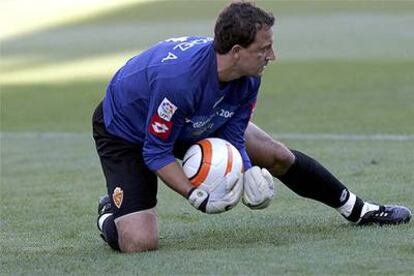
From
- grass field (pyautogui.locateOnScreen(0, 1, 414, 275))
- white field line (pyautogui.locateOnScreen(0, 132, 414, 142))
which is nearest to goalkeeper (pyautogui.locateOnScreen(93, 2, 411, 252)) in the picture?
grass field (pyautogui.locateOnScreen(0, 1, 414, 275))

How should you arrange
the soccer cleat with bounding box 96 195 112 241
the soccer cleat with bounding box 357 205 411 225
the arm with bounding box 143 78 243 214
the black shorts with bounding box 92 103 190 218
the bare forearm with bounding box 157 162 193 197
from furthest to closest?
the soccer cleat with bounding box 96 195 112 241, the soccer cleat with bounding box 357 205 411 225, the black shorts with bounding box 92 103 190 218, the bare forearm with bounding box 157 162 193 197, the arm with bounding box 143 78 243 214

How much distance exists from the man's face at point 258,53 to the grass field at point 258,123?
1.11 metres

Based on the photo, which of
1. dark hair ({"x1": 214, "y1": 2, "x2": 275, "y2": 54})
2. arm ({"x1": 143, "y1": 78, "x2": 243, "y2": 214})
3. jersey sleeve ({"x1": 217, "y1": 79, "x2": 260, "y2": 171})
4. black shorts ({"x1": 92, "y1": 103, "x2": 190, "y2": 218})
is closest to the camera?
dark hair ({"x1": 214, "y1": 2, "x2": 275, "y2": 54})

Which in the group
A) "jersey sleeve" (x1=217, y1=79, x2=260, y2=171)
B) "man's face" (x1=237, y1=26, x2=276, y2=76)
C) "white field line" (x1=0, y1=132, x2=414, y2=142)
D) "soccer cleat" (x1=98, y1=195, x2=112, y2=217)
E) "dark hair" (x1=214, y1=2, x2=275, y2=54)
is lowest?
"white field line" (x1=0, y1=132, x2=414, y2=142)

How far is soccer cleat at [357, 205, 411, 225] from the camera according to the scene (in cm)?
796

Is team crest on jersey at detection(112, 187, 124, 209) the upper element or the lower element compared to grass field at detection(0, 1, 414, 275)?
upper

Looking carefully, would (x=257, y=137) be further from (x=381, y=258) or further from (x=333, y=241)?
(x=381, y=258)

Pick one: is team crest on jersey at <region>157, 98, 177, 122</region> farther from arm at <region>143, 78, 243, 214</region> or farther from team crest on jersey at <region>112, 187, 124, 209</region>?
team crest on jersey at <region>112, 187, 124, 209</region>

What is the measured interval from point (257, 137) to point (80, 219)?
1.92m

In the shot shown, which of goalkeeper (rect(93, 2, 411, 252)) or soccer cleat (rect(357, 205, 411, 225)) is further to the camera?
soccer cleat (rect(357, 205, 411, 225))

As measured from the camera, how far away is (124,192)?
7.73m

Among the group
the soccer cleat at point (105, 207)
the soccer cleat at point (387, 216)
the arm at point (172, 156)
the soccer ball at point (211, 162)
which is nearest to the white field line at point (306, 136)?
the soccer cleat at point (387, 216)

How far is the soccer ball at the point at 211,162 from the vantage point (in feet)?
23.8

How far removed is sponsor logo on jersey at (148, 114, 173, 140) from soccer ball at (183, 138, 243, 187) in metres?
0.27
